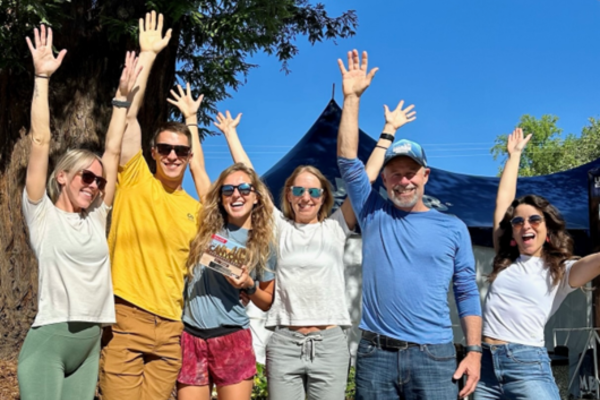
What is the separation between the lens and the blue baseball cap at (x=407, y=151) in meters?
3.14

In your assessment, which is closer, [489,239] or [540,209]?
[540,209]

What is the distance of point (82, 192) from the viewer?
10.1ft

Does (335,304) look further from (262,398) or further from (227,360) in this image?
(262,398)

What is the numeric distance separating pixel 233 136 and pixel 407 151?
1.52 m

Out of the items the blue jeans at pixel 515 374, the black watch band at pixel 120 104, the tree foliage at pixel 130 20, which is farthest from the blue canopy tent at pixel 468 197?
the black watch band at pixel 120 104

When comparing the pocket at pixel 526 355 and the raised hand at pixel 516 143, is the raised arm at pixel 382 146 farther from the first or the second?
the pocket at pixel 526 355

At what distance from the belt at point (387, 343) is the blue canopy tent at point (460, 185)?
14.9 feet

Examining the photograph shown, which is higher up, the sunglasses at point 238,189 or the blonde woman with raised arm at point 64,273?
the sunglasses at point 238,189

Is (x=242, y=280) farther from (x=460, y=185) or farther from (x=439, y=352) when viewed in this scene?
(x=460, y=185)

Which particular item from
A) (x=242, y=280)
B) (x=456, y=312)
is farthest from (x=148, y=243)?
(x=456, y=312)

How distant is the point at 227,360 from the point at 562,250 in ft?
6.62

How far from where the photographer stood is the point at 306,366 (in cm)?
331

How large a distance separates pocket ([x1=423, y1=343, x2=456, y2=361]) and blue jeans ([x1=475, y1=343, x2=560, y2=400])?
0.45 meters

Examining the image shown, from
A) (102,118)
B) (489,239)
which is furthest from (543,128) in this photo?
(102,118)
